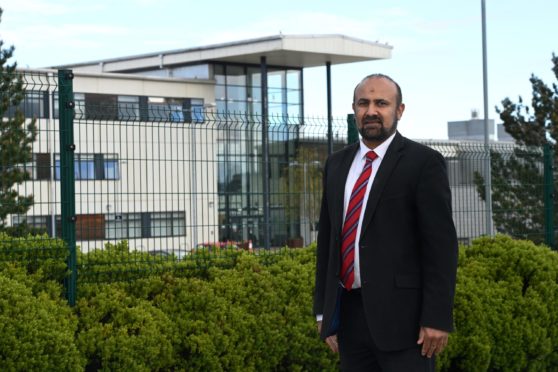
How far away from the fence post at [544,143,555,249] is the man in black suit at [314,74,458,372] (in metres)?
8.20

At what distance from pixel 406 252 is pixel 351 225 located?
34 cm

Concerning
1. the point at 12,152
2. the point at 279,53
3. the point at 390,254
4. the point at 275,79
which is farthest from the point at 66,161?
the point at 275,79

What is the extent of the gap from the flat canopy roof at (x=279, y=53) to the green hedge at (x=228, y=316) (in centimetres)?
Answer: 4455

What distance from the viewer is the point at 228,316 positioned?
27.7ft

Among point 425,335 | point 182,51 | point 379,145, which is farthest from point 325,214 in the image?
point 182,51

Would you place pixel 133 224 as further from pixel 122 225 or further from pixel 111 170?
pixel 111 170

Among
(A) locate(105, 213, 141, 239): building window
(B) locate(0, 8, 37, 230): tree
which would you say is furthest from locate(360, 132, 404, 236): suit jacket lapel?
(A) locate(105, 213, 141, 239): building window

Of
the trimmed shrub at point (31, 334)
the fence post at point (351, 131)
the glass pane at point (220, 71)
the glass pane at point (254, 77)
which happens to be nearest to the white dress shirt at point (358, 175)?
the trimmed shrub at point (31, 334)

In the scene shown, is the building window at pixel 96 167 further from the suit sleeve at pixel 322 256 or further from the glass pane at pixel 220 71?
the glass pane at pixel 220 71

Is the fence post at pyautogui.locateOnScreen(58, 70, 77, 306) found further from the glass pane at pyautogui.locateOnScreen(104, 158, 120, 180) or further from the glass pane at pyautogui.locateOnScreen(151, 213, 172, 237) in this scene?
the glass pane at pyautogui.locateOnScreen(151, 213, 172, 237)

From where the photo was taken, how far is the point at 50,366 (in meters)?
7.08

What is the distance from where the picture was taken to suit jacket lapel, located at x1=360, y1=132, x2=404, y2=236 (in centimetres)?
517

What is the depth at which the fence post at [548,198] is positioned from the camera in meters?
13.0

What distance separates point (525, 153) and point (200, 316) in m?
6.81
